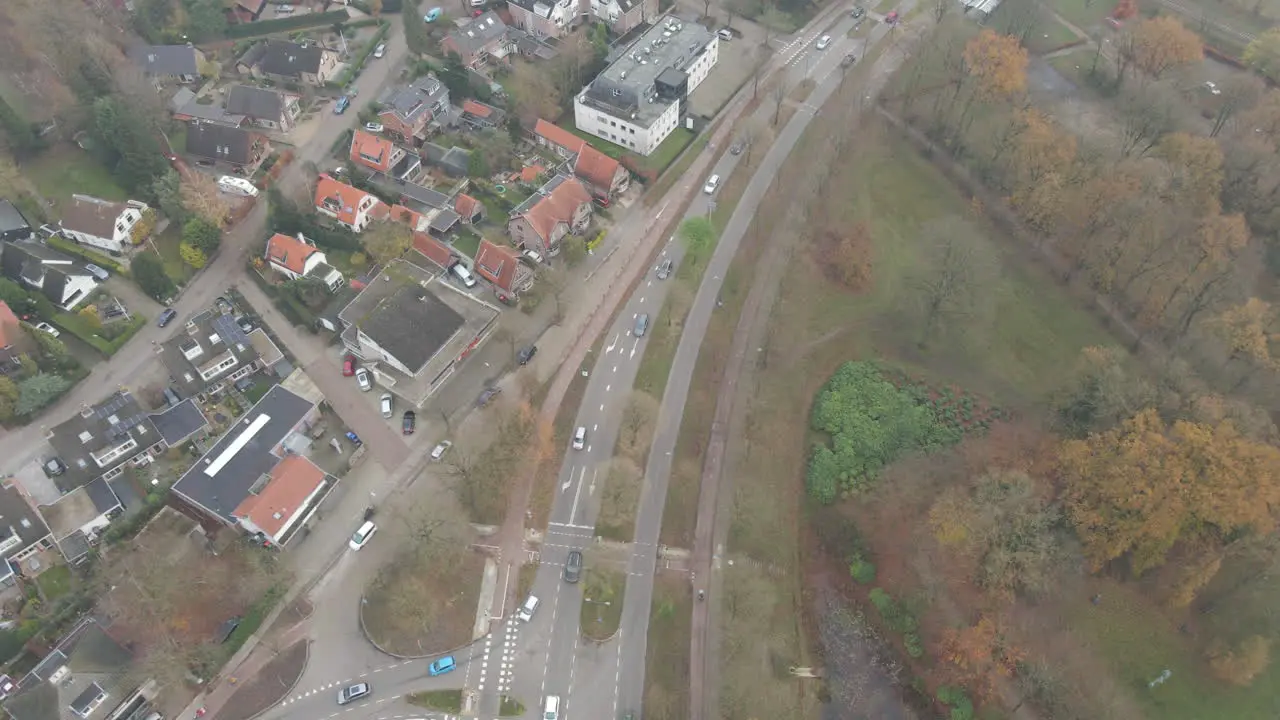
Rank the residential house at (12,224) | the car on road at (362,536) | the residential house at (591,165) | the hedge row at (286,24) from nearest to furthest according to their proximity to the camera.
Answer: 1. the car on road at (362,536)
2. the residential house at (12,224)
3. the residential house at (591,165)
4. the hedge row at (286,24)

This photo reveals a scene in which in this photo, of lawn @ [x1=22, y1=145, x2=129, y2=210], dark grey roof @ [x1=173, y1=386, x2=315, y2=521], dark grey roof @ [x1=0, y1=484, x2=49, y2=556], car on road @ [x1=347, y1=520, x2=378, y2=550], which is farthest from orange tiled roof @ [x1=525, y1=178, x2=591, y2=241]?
dark grey roof @ [x1=0, y1=484, x2=49, y2=556]

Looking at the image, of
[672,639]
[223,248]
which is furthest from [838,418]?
[223,248]

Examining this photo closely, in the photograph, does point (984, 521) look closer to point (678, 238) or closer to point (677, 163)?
point (678, 238)

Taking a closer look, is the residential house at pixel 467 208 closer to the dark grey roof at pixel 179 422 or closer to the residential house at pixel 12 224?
the dark grey roof at pixel 179 422

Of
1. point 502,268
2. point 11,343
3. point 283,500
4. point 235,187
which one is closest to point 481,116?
point 502,268

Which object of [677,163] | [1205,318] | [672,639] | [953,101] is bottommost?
[672,639]

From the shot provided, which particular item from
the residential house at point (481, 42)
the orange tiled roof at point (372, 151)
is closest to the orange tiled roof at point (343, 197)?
the orange tiled roof at point (372, 151)
